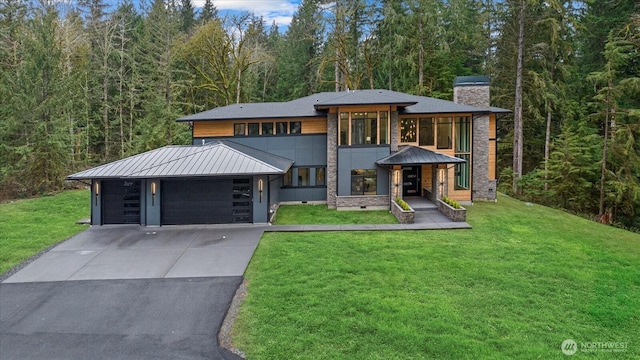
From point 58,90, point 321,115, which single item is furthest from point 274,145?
point 58,90

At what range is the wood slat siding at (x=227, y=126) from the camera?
18.0 meters

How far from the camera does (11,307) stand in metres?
7.47

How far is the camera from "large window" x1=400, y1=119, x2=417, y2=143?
18125 mm

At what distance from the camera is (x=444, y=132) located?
1809cm

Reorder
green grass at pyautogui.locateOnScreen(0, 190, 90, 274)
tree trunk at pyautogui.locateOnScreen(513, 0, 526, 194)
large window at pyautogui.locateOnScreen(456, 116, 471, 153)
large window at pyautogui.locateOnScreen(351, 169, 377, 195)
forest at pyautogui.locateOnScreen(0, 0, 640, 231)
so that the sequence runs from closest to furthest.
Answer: green grass at pyautogui.locateOnScreen(0, 190, 90, 274) < large window at pyautogui.locateOnScreen(351, 169, 377, 195) < large window at pyautogui.locateOnScreen(456, 116, 471, 153) < forest at pyautogui.locateOnScreen(0, 0, 640, 231) < tree trunk at pyautogui.locateOnScreen(513, 0, 526, 194)

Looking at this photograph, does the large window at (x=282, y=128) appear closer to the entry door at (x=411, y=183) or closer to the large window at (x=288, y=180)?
the large window at (x=288, y=180)

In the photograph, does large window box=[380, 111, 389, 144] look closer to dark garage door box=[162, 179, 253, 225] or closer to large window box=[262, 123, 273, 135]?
large window box=[262, 123, 273, 135]

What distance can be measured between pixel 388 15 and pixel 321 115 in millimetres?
15022

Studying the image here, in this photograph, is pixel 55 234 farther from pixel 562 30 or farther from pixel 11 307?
pixel 562 30

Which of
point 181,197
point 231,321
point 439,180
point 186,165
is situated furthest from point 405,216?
point 181,197

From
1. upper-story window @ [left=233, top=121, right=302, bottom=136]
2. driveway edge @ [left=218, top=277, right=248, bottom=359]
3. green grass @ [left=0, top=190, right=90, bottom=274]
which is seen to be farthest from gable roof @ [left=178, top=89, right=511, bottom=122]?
driveway edge @ [left=218, top=277, right=248, bottom=359]

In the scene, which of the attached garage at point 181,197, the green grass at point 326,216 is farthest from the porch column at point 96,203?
the green grass at point 326,216

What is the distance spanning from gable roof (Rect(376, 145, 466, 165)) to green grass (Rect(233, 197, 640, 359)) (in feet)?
14.4

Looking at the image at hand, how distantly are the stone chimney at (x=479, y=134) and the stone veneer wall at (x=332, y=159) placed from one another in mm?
7352
